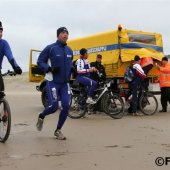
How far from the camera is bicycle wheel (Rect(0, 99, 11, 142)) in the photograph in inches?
331

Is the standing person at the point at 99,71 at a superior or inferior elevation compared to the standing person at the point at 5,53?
inferior

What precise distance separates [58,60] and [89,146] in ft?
5.67

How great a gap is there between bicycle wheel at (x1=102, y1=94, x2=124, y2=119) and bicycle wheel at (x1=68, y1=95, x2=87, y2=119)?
573 millimetres

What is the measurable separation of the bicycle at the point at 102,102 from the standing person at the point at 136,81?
0.95 m

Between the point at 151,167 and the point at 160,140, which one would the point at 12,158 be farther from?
the point at 160,140

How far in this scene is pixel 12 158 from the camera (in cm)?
730

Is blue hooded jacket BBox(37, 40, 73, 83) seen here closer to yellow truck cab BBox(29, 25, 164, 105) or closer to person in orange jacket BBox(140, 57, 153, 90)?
person in orange jacket BBox(140, 57, 153, 90)

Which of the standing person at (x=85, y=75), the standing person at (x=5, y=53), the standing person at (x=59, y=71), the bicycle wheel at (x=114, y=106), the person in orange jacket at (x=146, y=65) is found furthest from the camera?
the person in orange jacket at (x=146, y=65)

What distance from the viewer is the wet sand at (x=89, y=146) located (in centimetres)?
691

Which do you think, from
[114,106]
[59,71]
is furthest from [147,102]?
[59,71]

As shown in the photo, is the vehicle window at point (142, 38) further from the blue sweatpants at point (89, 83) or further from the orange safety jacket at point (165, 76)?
the blue sweatpants at point (89, 83)

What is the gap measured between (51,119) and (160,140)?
427 centimetres

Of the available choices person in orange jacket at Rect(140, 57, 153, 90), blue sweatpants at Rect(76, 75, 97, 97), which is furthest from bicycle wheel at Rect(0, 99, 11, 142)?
person in orange jacket at Rect(140, 57, 153, 90)

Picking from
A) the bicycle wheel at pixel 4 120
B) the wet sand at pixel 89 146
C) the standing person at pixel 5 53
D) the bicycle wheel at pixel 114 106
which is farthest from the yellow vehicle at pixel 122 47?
the bicycle wheel at pixel 4 120
